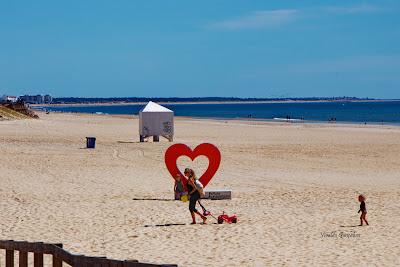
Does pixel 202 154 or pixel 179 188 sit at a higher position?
pixel 202 154

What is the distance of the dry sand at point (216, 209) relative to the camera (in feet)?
33.3

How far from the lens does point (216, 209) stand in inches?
556

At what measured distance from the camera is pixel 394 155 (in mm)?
27781

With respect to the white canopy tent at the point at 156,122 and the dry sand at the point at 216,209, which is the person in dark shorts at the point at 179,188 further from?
the white canopy tent at the point at 156,122

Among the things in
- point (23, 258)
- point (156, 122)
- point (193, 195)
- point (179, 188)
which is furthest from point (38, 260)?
point (156, 122)

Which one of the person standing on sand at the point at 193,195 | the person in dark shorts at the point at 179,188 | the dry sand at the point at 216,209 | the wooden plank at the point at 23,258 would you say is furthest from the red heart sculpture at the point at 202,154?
the wooden plank at the point at 23,258

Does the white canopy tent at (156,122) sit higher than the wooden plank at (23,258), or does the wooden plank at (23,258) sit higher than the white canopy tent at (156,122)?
the white canopy tent at (156,122)

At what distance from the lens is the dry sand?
33.3 feet

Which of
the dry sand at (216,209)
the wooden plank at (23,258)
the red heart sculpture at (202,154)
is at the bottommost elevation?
the dry sand at (216,209)

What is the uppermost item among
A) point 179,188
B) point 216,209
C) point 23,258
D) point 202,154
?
point 202,154

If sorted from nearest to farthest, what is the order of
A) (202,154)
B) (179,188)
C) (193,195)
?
(193,195)
(202,154)
(179,188)

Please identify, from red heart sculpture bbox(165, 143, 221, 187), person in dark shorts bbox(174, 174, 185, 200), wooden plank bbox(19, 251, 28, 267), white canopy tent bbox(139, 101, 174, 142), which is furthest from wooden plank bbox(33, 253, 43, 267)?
white canopy tent bbox(139, 101, 174, 142)

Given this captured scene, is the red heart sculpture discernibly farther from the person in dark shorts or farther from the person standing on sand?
the person standing on sand

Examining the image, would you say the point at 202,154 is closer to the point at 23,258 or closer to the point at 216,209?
the point at 216,209
